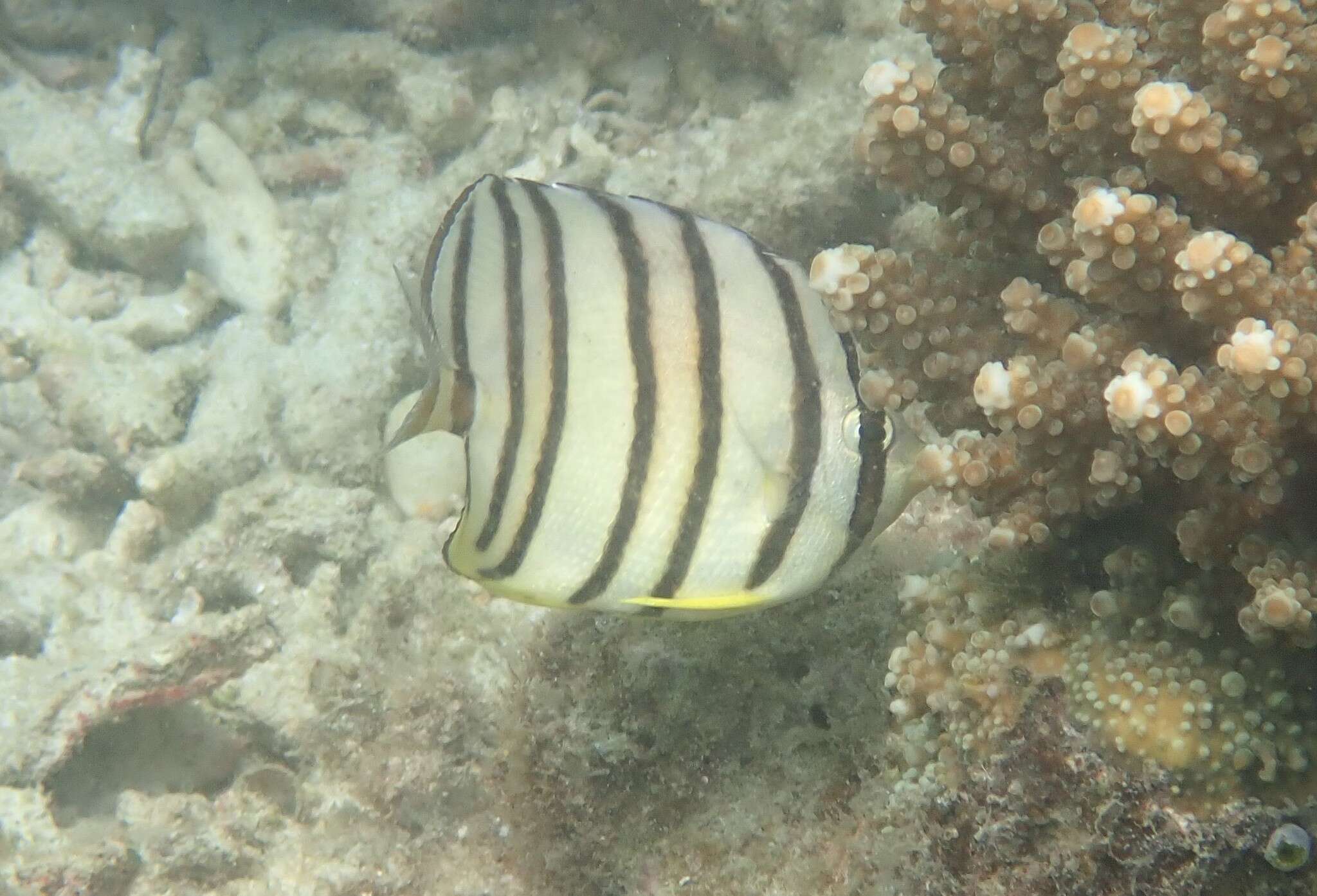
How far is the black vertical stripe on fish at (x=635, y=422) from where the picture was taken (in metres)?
1.76

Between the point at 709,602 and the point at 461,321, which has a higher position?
the point at 461,321

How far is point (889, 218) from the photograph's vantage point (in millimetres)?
4020

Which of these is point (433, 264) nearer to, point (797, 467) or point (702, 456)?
point (702, 456)

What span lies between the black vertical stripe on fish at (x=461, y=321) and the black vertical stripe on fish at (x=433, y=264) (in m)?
0.02

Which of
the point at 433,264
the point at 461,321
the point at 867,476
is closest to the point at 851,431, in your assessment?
the point at 867,476

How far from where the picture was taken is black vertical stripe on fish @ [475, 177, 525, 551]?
5.94 feet

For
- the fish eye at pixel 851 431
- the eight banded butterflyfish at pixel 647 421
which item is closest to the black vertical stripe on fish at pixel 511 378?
the eight banded butterflyfish at pixel 647 421

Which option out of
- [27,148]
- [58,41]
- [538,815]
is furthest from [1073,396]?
[58,41]

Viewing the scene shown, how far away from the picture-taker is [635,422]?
1761 mm

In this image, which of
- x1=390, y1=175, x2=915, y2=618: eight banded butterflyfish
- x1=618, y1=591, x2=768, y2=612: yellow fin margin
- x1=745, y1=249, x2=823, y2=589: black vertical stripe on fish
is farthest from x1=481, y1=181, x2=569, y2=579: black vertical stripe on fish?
x1=745, y1=249, x2=823, y2=589: black vertical stripe on fish

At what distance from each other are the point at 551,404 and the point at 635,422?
18cm

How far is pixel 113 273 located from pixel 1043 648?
6.72 m

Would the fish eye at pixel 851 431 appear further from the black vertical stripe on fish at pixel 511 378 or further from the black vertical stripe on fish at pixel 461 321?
the black vertical stripe on fish at pixel 461 321

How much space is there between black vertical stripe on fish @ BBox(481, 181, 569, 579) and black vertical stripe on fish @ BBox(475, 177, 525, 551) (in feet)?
0.17
